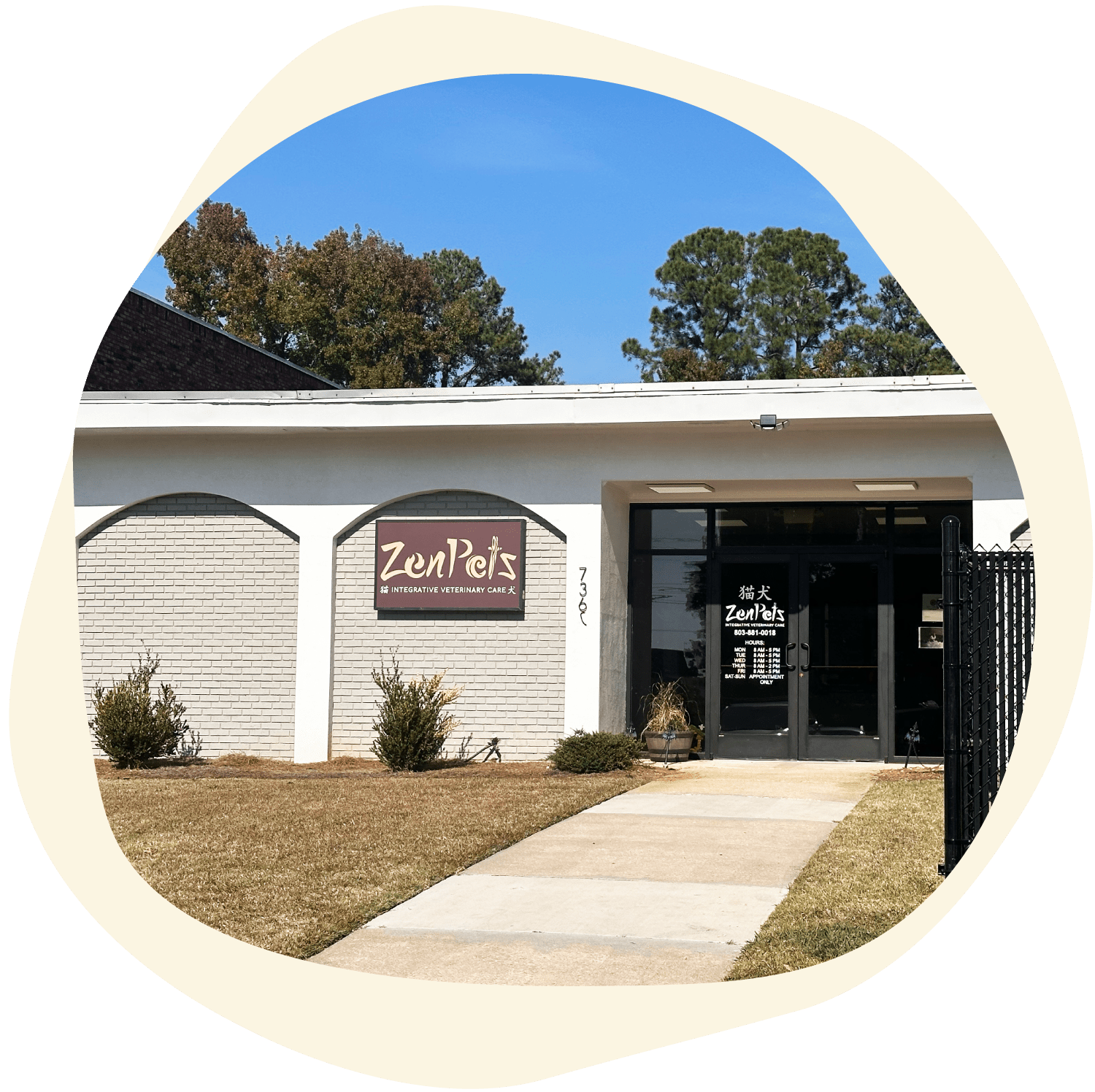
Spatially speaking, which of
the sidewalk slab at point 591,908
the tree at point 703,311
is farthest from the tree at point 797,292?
the sidewalk slab at point 591,908

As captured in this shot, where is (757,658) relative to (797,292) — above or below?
below

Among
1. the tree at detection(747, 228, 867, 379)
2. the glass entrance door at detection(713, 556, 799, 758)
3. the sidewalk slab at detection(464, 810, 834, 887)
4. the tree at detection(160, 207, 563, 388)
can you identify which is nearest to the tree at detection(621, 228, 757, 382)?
the tree at detection(747, 228, 867, 379)

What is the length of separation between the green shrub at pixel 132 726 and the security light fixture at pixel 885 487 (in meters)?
8.21

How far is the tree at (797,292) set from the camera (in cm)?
4247

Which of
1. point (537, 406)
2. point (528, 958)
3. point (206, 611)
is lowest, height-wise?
point (528, 958)

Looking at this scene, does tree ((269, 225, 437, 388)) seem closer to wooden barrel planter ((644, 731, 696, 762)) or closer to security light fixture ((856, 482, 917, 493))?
wooden barrel planter ((644, 731, 696, 762))

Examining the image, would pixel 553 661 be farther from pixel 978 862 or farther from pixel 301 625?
pixel 978 862

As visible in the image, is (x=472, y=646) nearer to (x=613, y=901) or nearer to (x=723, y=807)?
(x=723, y=807)

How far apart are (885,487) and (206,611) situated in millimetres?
7977

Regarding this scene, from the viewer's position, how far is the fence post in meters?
7.57

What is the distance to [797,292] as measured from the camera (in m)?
42.8

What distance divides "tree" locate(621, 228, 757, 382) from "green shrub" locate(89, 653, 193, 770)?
2933 centimetres

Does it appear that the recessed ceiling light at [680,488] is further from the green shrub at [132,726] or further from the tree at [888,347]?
the tree at [888,347]

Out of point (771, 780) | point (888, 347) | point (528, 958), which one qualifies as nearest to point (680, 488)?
point (771, 780)
